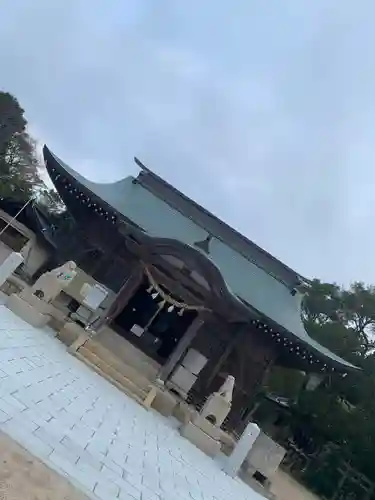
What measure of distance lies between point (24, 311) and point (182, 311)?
487 centimetres

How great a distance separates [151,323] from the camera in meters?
15.1

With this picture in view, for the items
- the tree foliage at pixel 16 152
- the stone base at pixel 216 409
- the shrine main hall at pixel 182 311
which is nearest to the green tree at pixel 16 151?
the tree foliage at pixel 16 152

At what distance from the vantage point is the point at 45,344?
29.7 feet

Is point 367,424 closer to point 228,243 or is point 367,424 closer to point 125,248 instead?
point 228,243

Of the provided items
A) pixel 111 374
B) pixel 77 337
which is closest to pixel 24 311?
pixel 77 337

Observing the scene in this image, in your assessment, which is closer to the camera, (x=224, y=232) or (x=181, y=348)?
(x=181, y=348)

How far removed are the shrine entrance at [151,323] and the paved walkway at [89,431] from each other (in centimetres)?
449

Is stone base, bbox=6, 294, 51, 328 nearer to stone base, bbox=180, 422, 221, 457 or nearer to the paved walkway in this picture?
the paved walkway

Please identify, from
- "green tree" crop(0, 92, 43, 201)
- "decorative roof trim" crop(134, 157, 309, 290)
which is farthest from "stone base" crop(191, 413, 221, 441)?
"green tree" crop(0, 92, 43, 201)

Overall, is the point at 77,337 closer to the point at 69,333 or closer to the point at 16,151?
the point at 69,333

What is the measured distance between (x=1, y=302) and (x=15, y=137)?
1972cm

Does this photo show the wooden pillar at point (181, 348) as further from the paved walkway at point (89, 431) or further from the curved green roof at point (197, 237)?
the paved walkway at point (89, 431)

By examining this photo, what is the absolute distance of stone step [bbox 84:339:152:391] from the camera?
11016 millimetres

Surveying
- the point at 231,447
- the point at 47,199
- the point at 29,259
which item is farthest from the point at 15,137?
the point at 231,447
